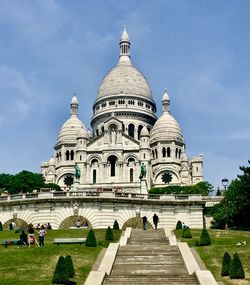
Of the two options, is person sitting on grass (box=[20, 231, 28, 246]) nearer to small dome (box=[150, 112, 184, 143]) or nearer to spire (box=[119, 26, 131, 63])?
small dome (box=[150, 112, 184, 143])

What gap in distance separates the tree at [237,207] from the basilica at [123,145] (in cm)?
4368

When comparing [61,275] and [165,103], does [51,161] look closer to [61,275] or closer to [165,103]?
[165,103]

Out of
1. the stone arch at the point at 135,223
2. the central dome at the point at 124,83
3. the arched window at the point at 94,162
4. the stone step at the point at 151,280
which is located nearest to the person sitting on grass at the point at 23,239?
the stone step at the point at 151,280

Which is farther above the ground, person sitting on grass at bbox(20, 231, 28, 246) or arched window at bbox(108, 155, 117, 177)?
arched window at bbox(108, 155, 117, 177)

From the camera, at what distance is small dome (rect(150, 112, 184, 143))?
5113 inches

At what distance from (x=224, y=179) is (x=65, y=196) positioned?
610 inches

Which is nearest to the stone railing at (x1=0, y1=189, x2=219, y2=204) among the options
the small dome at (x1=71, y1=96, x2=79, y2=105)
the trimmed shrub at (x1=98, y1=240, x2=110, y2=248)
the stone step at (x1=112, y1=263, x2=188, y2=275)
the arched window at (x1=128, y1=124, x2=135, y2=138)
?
the trimmed shrub at (x1=98, y1=240, x2=110, y2=248)

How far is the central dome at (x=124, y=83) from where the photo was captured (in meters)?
144

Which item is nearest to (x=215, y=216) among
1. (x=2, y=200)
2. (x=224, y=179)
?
(x=224, y=179)

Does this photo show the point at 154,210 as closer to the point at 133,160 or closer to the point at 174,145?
the point at 133,160

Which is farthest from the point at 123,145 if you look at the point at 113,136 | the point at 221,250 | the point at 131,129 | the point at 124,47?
the point at 221,250

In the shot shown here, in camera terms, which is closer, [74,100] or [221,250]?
[221,250]

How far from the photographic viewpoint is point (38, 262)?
105 ft

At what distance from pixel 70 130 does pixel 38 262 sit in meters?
106
